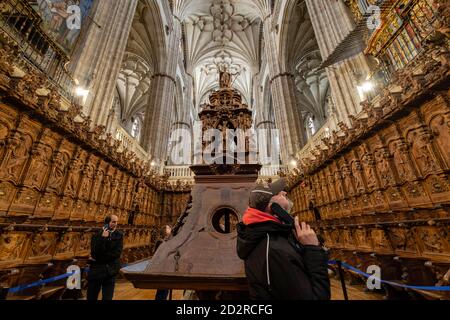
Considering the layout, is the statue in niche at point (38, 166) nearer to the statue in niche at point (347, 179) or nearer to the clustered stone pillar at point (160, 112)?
the clustered stone pillar at point (160, 112)

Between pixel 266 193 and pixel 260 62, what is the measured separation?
28.2 m

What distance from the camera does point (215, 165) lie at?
3.41 m

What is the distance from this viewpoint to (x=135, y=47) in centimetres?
1856

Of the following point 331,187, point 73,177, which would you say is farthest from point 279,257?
point 331,187

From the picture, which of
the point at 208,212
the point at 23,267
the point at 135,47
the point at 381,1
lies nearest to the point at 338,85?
the point at 381,1

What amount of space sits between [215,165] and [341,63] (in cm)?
785

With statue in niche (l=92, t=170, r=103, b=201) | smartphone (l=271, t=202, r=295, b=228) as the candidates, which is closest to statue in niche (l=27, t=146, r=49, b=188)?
statue in niche (l=92, t=170, r=103, b=201)

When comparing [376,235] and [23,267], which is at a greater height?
[376,235]

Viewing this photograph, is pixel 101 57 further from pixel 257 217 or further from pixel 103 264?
pixel 257 217

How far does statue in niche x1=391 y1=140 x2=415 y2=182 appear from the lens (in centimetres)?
437

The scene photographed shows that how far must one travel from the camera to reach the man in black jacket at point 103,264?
2.90 m

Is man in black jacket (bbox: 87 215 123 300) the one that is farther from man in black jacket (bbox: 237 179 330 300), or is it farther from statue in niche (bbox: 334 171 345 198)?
statue in niche (bbox: 334 171 345 198)

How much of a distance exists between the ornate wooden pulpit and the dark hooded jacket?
50cm

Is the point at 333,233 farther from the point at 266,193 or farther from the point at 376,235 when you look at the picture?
the point at 266,193
